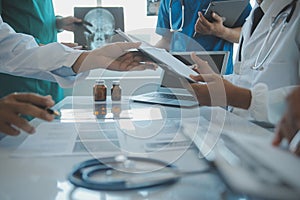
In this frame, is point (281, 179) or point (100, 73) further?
point (100, 73)

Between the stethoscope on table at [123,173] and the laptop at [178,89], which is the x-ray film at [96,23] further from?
the stethoscope on table at [123,173]

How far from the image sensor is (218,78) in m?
0.96

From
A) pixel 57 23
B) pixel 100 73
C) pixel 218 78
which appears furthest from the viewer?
pixel 57 23

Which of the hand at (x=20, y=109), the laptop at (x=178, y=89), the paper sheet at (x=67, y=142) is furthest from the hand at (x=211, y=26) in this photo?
the hand at (x=20, y=109)

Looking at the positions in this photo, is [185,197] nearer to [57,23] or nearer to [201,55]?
[201,55]

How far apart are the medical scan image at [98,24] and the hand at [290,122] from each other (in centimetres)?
155

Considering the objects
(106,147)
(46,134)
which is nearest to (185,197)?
(106,147)

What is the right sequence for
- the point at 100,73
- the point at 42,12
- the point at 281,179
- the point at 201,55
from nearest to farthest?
the point at 281,179 < the point at 100,73 < the point at 201,55 < the point at 42,12

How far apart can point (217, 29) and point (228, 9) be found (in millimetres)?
100

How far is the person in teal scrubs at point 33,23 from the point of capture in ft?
3.83

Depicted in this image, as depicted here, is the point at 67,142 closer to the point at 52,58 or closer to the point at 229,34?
the point at 52,58

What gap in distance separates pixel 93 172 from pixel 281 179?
29cm

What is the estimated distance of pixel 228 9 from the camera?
4.72ft

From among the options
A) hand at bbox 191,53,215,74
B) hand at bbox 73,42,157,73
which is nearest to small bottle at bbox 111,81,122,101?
hand at bbox 73,42,157,73
